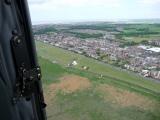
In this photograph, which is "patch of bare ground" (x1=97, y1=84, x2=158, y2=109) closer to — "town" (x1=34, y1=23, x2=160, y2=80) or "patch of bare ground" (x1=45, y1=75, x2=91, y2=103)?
"patch of bare ground" (x1=45, y1=75, x2=91, y2=103)

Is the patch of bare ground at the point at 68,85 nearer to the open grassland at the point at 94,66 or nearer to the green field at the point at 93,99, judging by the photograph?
the green field at the point at 93,99

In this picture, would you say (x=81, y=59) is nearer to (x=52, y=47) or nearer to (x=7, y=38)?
(x=52, y=47)

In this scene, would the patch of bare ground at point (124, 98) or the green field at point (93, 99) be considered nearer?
the green field at point (93, 99)

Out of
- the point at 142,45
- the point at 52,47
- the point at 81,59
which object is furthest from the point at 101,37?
the point at 81,59

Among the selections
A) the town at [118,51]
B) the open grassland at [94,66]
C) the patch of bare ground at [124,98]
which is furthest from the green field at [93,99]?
the town at [118,51]

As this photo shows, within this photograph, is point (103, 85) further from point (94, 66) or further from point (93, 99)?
point (94, 66)
